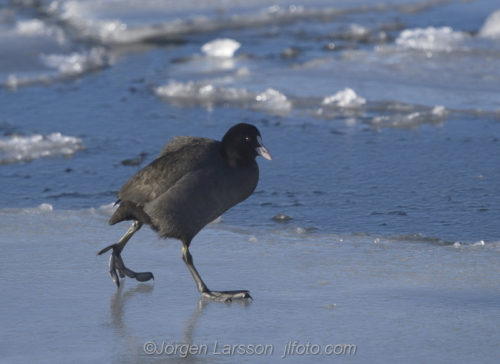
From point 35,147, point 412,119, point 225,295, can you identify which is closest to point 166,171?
point 225,295

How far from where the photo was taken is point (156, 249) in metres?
4.54

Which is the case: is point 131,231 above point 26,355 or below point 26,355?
above

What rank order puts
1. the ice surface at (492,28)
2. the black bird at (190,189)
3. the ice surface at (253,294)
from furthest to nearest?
the ice surface at (492,28) → the black bird at (190,189) → the ice surface at (253,294)

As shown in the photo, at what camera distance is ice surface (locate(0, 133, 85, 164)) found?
6.42 metres

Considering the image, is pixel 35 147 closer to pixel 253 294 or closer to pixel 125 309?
pixel 125 309

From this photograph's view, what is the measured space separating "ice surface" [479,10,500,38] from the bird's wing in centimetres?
659

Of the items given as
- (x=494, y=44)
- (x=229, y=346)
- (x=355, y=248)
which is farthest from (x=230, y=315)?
(x=494, y=44)

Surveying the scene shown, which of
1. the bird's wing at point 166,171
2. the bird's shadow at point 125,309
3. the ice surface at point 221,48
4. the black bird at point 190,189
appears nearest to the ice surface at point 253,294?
the bird's shadow at point 125,309

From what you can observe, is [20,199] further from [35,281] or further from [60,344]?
[60,344]

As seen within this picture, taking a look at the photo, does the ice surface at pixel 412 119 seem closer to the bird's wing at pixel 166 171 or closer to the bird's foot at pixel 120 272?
the bird's wing at pixel 166 171

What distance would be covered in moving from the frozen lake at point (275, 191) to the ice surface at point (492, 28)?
5 cm

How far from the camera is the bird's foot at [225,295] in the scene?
372cm

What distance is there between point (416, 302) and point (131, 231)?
1565 millimetres

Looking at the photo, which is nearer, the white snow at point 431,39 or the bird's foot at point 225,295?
the bird's foot at point 225,295
